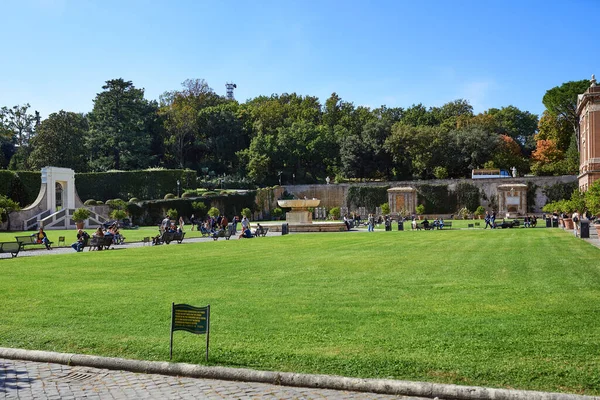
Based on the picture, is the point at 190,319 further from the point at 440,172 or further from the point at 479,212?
the point at 440,172

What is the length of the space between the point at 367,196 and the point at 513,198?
15.9 meters

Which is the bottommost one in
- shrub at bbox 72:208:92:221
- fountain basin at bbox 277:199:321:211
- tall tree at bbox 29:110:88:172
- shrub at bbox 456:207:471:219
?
shrub at bbox 456:207:471:219

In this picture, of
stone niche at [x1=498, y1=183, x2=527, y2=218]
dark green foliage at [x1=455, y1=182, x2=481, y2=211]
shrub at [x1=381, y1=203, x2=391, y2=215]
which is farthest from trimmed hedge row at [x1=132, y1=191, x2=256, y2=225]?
stone niche at [x1=498, y1=183, x2=527, y2=218]

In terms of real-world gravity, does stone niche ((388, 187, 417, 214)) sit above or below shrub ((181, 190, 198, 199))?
below

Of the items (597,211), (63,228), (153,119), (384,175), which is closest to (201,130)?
(153,119)

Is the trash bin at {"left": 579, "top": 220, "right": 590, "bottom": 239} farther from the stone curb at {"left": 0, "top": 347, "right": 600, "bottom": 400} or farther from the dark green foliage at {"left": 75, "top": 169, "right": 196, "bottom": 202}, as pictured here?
the dark green foliage at {"left": 75, "top": 169, "right": 196, "bottom": 202}

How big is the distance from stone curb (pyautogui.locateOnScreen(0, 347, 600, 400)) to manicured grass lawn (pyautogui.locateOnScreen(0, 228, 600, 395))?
0.25 m

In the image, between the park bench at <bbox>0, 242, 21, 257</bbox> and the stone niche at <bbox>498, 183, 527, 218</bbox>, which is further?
the stone niche at <bbox>498, 183, 527, 218</bbox>

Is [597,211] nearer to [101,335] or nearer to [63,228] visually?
[101,335]

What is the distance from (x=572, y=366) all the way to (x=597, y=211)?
20521mm

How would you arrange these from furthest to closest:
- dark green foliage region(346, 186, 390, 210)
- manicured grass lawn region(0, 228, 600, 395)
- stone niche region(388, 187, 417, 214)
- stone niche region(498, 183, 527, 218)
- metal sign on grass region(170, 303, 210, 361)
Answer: dark green foliage region(346, 186, 390, 210) → stone niche region(388, 187, 417, 214) → stone niche region(498, 183, 527, 218) → metal sign on grass region(170, 303, 210, 361) → manicured grass lawn region(0, 228, 600, 395)

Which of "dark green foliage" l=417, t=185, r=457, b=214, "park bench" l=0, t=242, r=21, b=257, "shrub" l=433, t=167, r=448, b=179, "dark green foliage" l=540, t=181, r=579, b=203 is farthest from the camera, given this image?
"shrub" l=433, t=167, r=448, b=179

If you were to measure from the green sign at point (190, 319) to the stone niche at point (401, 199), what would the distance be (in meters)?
56.3

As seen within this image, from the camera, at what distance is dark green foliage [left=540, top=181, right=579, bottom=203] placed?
59.2m
